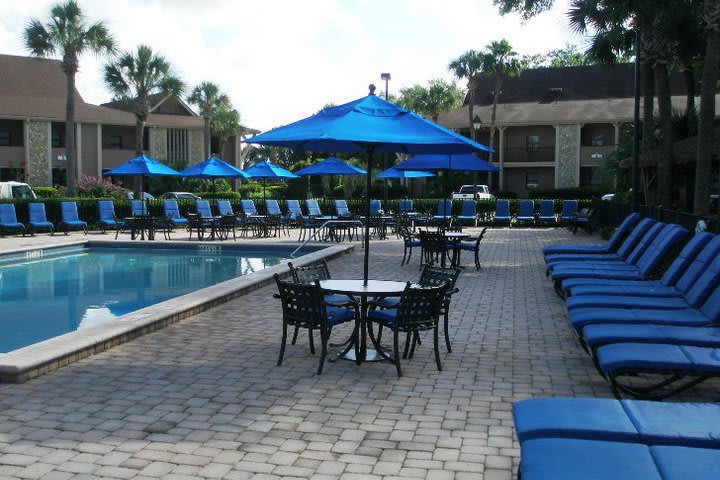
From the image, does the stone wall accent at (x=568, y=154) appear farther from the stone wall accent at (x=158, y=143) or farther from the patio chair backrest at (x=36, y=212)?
the patio chair backrest at (x=36, y=212)

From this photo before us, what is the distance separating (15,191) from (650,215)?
21428 millimetres

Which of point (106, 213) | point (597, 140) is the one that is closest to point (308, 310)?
point (106, 213)

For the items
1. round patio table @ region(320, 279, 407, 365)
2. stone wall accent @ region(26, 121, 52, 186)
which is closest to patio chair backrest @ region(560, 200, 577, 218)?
round patio table @ region(320, 279, 407, 365)

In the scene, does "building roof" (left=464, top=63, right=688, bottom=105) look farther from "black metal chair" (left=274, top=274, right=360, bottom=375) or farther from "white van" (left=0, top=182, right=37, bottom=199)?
"black metal chair" (left=274, top=274, right=360, bottom=375)

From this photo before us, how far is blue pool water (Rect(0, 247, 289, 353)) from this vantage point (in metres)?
9.70

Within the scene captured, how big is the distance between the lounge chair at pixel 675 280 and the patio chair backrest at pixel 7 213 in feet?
60.2

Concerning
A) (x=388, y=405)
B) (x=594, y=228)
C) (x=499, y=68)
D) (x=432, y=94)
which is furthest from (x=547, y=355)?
(x=432, y=94)

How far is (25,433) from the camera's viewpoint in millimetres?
4656

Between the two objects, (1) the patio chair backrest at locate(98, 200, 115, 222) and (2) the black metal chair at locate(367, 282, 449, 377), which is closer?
(2) the black metal chair at locate(367, 282, 449, 377)

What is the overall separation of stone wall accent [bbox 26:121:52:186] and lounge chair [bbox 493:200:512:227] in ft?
87.6

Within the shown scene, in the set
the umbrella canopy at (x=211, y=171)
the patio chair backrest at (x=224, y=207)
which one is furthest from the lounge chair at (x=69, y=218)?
the patio chair backrest at (x=224, y=207)

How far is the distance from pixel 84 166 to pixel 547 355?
40816 millimetres

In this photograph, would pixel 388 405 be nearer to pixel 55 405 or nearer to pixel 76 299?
pixel 55 405

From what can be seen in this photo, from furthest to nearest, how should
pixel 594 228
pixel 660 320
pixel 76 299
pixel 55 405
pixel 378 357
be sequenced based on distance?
pixel 594 228 → pixel 76 299 → pixel 378 357 → pixel 660 320 → pixel 55 405
